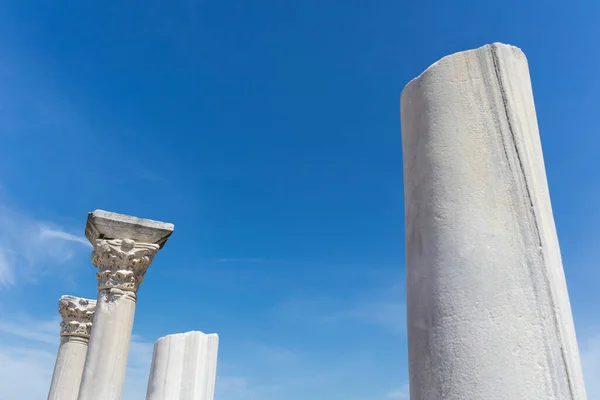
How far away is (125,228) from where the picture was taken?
14422 millimetres

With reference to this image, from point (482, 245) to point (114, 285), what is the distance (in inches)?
485

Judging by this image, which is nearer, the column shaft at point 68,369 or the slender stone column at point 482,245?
the slender stone column at point 482,245

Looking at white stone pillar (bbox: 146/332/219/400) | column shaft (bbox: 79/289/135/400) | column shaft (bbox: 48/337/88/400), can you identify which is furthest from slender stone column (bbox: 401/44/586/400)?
column shaft (bbox: 48/337/88/400)

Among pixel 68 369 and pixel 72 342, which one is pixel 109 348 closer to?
pixel 68 369

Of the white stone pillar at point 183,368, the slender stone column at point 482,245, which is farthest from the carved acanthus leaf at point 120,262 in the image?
the slender stone column at point 482,245

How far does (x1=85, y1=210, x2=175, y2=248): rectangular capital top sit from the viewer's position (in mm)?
14172

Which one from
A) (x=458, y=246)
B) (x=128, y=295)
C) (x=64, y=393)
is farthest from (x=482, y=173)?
(x=64, y=393)

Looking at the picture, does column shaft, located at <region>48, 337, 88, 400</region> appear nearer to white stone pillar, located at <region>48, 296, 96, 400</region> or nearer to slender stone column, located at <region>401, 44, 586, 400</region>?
white stone pillar, located at <region>48, 296, 96, 400</region>

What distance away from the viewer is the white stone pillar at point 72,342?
18.9 metres

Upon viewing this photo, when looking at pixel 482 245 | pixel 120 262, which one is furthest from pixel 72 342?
pixel 482 245

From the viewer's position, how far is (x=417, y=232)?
3.88 metres

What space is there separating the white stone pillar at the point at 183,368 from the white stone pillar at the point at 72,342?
8.90 metres

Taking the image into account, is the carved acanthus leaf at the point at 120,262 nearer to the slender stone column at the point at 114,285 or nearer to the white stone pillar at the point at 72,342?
the slender stone column at the point at 114,285

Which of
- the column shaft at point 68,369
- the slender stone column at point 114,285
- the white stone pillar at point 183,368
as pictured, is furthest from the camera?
the column shaft at point 68,369
